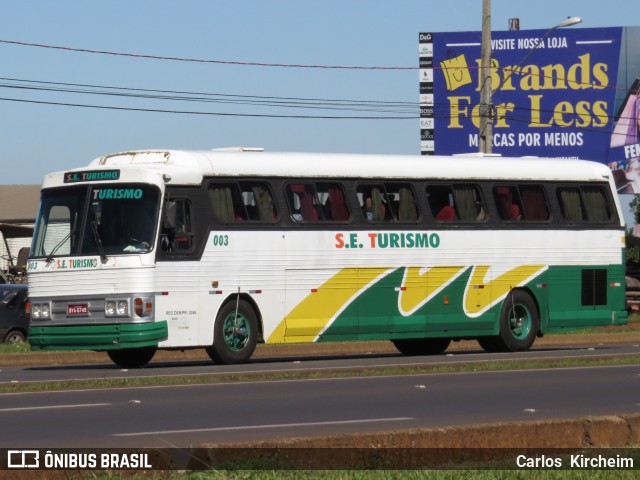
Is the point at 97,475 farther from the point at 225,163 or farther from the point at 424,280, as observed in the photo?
the point at 424,280

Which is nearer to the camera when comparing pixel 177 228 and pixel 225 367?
pixel 225 367

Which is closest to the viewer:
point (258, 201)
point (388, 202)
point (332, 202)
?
point (258, 201)

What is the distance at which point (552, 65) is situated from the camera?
58062 mm

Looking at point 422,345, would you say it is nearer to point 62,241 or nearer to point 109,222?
point 109,222

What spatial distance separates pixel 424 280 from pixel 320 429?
12.6 metres

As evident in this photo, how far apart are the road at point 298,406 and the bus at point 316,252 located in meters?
2.11

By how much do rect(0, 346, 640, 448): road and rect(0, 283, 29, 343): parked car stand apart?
12348 millimetres

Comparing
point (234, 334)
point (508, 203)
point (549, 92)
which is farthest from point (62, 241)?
point (549, 92)

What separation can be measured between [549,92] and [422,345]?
33.6 m

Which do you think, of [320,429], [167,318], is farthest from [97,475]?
[167,318]

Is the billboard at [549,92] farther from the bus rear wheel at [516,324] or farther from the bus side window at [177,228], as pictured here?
the bus side window at [177,228]

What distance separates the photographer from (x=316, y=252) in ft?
75.6

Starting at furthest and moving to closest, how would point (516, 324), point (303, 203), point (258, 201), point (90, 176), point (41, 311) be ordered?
point (516, 324)
point (303, 203)
point (258, 201)
point (90, 176)
point (41, 311)

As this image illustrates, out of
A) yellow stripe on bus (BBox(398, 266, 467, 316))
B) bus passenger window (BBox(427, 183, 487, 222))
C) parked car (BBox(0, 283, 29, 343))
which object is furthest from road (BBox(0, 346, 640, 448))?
parked car (BBox(0, 283, 29, 343))
